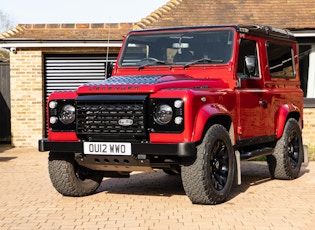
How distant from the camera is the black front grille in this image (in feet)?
21.2

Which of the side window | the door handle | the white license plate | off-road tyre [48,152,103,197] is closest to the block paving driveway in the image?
off-road tyre [48,152,103,197]

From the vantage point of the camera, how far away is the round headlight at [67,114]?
6938 mm

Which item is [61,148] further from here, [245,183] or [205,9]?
[205,9]

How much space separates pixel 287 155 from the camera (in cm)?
888

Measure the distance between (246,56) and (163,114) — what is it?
1.74 m

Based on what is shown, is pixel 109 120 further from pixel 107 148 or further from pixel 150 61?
pixel 150 61

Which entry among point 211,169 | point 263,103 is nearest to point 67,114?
point 211,169

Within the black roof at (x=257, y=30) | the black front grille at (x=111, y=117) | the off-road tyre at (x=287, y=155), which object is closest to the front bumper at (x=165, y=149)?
the black front grille at (x=111, y=117)

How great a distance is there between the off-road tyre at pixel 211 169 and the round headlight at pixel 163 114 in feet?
1.61

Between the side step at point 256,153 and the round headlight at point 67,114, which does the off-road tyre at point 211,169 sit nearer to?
the side step at point 256,153

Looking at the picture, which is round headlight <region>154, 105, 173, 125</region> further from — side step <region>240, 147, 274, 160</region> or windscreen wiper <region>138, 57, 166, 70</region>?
side step <region>240, 147, 274, 160</region>

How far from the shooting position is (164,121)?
252 inches

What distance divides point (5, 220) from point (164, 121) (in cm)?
195

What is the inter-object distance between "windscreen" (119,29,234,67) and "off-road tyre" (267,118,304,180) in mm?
1900
